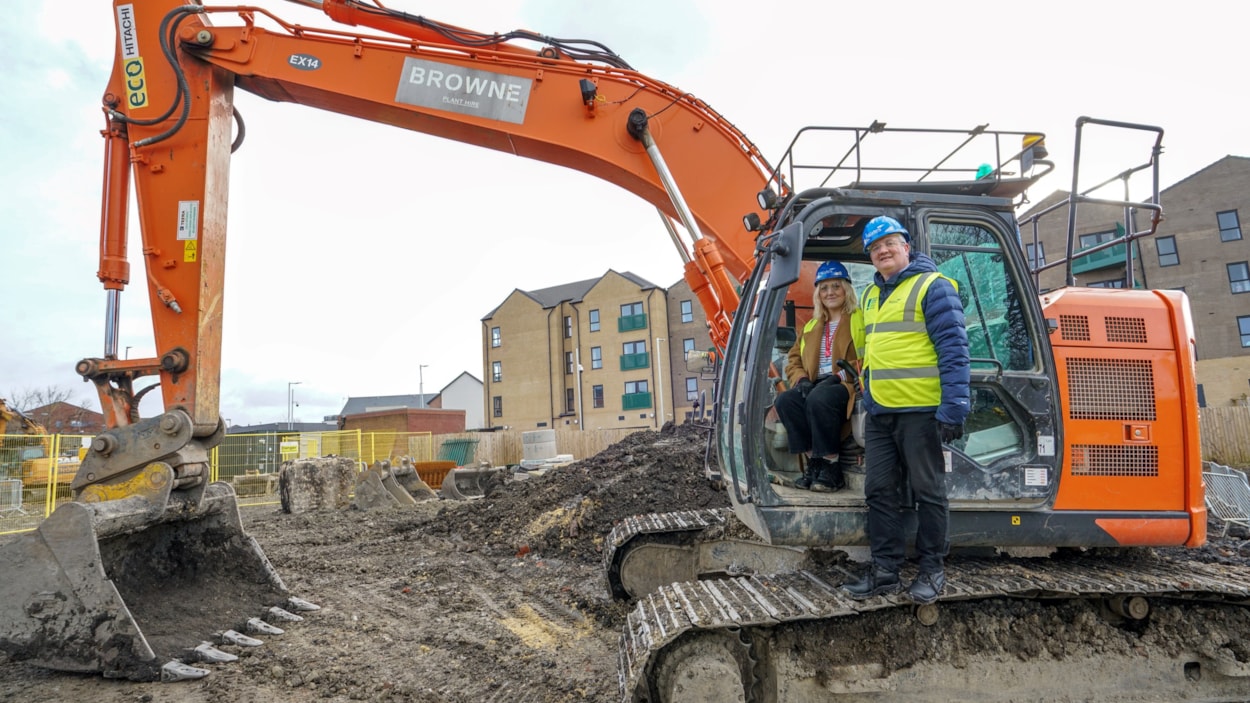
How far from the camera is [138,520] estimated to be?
4176 mm

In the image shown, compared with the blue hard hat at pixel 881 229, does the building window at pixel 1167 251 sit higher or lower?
higher

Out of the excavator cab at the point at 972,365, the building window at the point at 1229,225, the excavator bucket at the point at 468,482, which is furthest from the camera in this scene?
the building window at the point at 1229,225

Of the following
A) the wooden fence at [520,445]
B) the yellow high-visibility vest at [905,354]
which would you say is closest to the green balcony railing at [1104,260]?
the wooden fence at [520,445]

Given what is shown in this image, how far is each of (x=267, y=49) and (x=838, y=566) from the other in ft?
17.0

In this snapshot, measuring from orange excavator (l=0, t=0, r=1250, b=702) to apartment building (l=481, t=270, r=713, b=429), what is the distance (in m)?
34.0

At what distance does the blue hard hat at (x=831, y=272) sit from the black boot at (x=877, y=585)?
156 centimetres

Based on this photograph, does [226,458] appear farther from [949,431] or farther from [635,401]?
[635,401]

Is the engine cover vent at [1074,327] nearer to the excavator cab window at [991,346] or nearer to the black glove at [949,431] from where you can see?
the excavator cab window at [991,346]

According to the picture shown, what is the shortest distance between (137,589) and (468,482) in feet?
35.3

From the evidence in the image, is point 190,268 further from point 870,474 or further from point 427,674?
point 870,474

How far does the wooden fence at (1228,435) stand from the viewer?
17609 millimetres

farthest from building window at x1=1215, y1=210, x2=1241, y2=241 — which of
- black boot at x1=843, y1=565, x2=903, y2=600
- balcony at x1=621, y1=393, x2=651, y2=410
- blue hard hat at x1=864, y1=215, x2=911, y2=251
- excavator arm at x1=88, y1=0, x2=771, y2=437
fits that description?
black boot at x1=843, y1=565, x2=903, y2=600

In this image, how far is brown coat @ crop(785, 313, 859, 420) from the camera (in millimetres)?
3896

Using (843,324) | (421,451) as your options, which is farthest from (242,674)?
(421,451)
